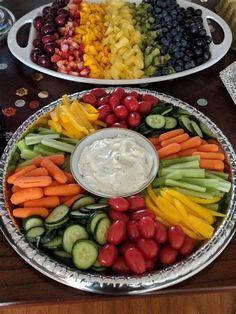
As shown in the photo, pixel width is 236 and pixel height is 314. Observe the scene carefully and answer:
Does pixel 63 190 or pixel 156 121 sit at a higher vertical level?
pixel 156 121

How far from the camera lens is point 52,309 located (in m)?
1.49

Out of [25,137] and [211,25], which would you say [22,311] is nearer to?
[25,137]

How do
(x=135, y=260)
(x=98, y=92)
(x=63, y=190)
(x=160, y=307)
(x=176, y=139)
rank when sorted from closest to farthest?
1. (x=135, y=260)
2. (x=63, y=190)
3. (x=176, y=139)
4. (x=98, y=92)
5. (x=160, y=307)

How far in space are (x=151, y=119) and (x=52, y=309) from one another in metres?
0.71

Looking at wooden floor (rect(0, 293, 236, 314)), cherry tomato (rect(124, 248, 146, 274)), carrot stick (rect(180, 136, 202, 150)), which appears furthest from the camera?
wooden floor (rect(0, 293, 236, 314))

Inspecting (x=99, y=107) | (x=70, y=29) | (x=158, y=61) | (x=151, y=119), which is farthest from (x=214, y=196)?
(x=70, y=29)

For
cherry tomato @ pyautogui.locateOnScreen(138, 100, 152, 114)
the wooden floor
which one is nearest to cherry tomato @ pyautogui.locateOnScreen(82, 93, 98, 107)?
cherry tomato @ pyautogui.locateOnScreen(138, 100, 152, 114)

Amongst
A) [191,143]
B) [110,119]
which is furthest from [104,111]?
[191,143]

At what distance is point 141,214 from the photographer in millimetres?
994

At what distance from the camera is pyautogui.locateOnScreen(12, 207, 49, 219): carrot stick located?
101 centimetres

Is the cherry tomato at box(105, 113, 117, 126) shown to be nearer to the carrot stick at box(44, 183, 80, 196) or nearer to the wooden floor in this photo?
the carrot stick at box(44, 183, 80, 196)

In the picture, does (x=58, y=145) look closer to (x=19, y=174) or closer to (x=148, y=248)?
(x=19, y=174)

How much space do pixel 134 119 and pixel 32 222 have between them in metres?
0.38

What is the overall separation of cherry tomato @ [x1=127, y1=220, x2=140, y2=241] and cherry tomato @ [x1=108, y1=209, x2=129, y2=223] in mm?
17
